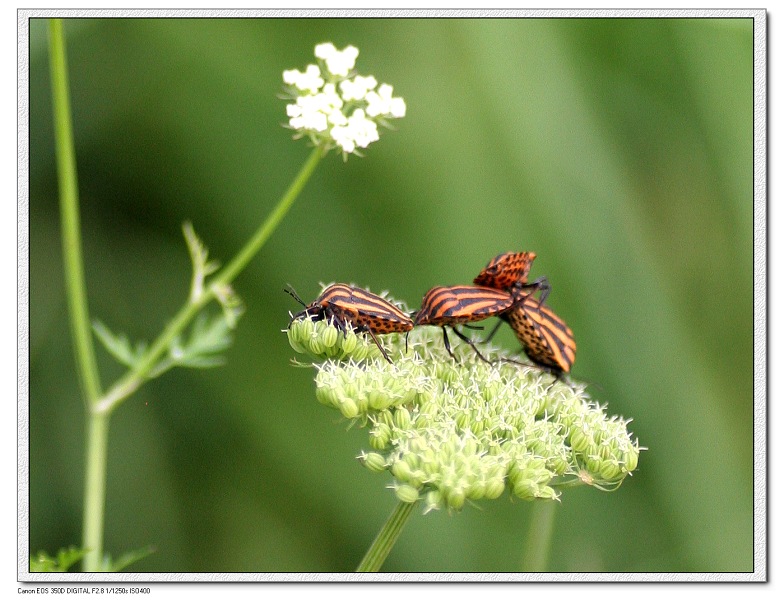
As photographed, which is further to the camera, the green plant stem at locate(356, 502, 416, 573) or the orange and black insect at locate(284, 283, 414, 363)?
the orange and black insect at locate(284, 283, 414, 363)

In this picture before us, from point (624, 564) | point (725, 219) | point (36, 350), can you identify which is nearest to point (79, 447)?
point (36, 350)

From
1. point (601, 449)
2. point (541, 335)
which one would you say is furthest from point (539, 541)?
point (541, 335)

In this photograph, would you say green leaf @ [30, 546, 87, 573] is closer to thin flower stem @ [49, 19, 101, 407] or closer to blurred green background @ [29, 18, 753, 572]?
thin flower stem @ [49, 19, 101, 407]

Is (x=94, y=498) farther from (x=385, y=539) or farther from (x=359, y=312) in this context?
(x=359, y=312)

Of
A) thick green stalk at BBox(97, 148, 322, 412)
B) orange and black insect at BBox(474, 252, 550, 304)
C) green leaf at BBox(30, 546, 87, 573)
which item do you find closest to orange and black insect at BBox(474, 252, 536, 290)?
orange and black insect at BBox(474, 252, 550, 304)

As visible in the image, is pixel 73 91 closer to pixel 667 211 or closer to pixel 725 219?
pixel 667 211

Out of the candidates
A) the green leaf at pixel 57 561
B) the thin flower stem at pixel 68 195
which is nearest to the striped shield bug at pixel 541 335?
the thin flower stem at pixel 68 195
